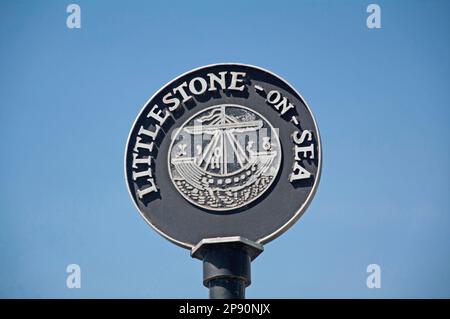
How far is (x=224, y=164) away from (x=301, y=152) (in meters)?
2.33

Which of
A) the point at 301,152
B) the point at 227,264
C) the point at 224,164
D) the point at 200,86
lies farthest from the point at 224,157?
the point at 227,264

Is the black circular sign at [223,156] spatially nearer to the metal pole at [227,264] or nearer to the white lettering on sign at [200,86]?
the white lettering on sign at [200,86]

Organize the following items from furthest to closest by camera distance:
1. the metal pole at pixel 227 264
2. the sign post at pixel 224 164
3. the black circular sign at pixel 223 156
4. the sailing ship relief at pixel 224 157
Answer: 1. the sailing ship relief at pixel 224 157
2. the black circular sign at pixel 223 156
3. the sign post at pixel 224 164
4. the metal pole at pixel 227 264

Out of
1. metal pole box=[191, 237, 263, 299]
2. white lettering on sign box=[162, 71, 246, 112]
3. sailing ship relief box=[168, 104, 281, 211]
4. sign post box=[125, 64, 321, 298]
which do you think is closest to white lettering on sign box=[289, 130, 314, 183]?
sign post box=[125, 64, 321, 298]

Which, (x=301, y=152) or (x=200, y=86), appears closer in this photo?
(x=301, y=152)

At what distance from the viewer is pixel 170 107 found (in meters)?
37.4

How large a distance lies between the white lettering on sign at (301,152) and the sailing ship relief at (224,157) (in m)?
0.51

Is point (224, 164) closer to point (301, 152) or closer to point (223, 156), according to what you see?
point (223, 156)

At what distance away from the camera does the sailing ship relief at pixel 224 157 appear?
3612 centimetres

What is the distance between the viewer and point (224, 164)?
36.6m

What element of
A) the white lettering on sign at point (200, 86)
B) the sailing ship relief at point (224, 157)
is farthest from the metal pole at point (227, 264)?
the white lettering on sign at point (200, 86)
